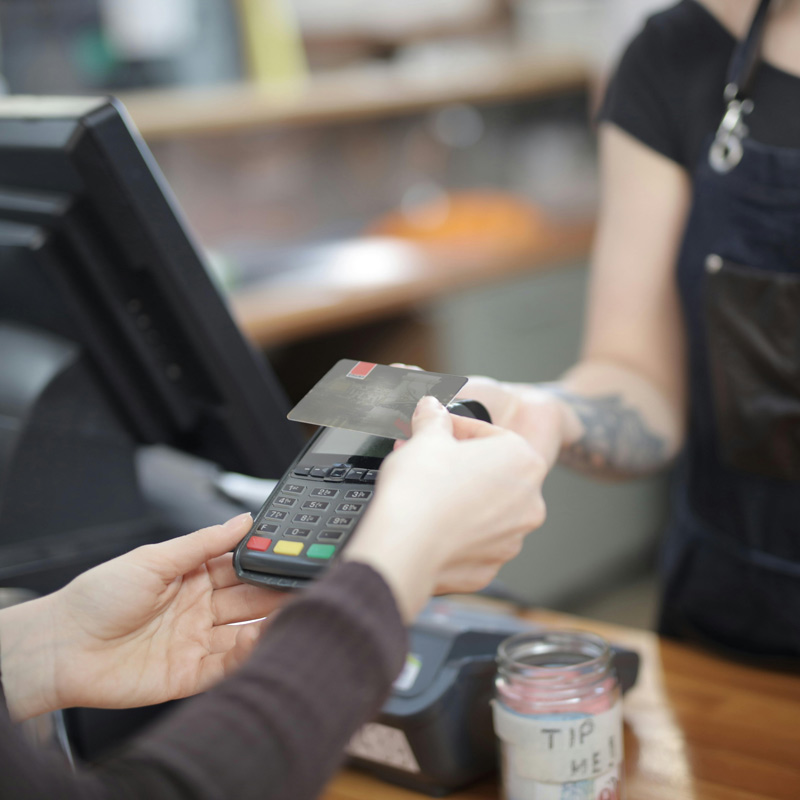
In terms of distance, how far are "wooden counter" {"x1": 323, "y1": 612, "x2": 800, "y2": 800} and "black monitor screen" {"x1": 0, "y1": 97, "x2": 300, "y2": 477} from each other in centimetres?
32

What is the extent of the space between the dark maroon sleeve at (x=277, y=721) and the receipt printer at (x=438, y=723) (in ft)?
1.01

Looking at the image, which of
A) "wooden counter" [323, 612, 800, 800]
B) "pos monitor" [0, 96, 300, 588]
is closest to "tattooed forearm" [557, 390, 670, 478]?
"wooden counter" [323, 612, 800, 800]

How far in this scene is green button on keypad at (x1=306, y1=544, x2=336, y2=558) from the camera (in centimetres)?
56

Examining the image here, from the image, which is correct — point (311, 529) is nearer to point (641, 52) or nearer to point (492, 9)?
point (641, 52)

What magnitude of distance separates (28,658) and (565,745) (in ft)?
1.16

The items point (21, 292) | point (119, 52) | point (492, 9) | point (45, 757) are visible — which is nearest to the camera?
point (45, 757)

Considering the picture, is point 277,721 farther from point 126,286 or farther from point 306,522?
point 126,286

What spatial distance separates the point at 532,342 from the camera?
269 cm

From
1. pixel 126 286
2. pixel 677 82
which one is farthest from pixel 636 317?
pixel 126 286

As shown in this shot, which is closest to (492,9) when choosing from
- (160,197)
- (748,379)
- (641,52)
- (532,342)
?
(532,342)

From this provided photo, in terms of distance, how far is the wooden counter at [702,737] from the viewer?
767mm

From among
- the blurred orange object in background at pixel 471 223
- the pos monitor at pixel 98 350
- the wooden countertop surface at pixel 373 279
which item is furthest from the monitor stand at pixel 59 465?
the blurred orange object in background at pixel 471 223

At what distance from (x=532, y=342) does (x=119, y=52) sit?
4.26 ft

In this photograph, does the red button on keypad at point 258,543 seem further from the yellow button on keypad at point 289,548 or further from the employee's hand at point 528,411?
the employee's hand at point 528,411
